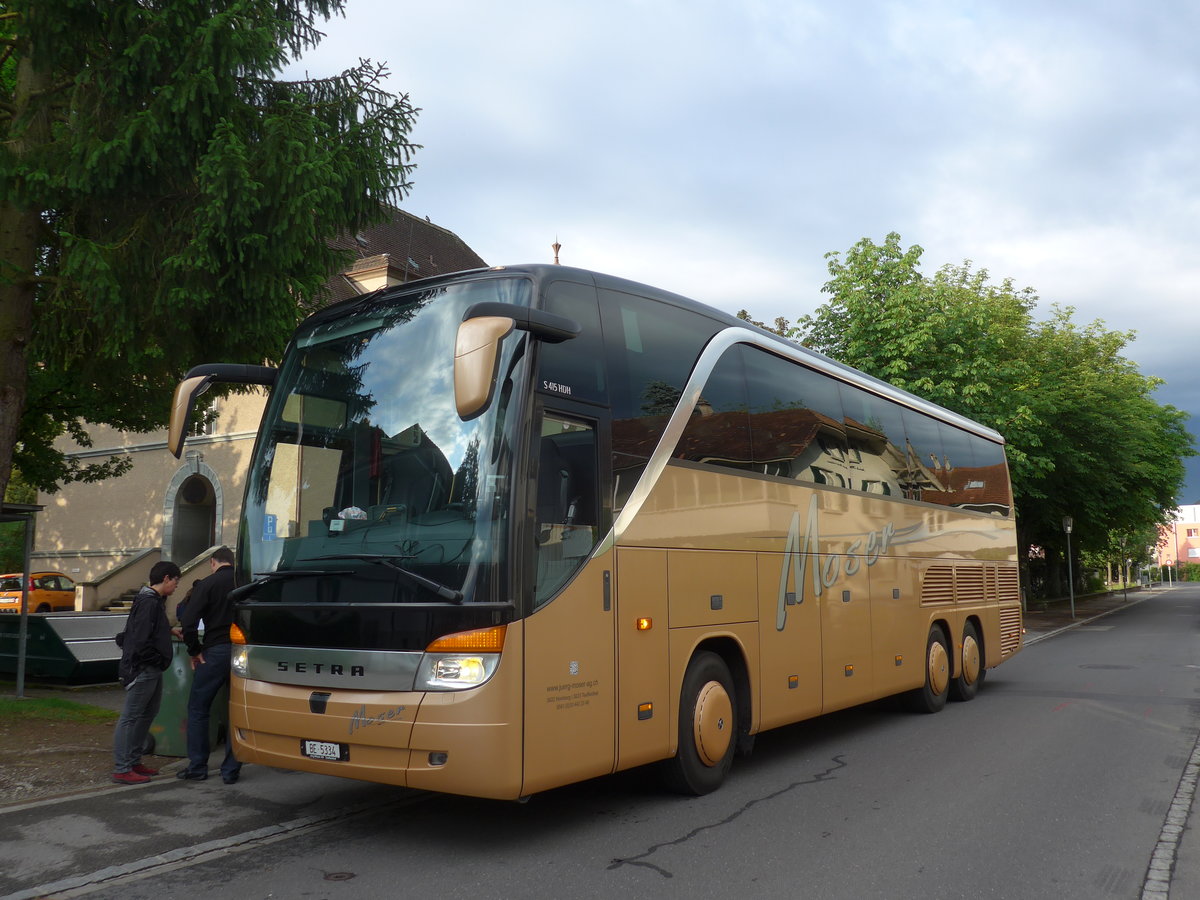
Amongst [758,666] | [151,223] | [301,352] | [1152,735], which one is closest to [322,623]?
[301,352]

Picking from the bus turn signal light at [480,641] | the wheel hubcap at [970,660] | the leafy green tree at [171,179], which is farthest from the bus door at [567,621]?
the wheel hubcap at [970,660]

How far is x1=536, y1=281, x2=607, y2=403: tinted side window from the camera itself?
6.31 meters

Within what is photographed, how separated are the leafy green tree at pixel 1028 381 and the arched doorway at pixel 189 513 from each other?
1862cm

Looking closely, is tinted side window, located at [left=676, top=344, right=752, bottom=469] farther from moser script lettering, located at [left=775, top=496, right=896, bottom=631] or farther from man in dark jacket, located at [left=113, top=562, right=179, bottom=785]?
man in dark jacket, located at [left=113, top=562, right=179, bottom=785]

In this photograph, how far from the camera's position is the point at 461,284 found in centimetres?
654

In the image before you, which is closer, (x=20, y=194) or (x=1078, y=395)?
(x=20, y=194)

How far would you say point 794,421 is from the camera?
369 inches

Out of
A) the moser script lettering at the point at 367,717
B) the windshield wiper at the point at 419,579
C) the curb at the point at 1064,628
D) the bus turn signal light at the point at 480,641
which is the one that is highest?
the windshield wiper at the point at 419,579

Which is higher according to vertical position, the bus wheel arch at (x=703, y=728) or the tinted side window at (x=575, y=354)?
the tinted side window at (x=575, y=354)

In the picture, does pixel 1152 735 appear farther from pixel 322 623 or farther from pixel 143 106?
pixel 143 106

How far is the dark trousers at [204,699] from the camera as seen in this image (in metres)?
8.02

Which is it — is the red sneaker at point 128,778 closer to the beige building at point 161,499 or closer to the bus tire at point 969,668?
the bus tire at point 969,668

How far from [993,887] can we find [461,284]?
4.66 metres

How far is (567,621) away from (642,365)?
6.68 ft
